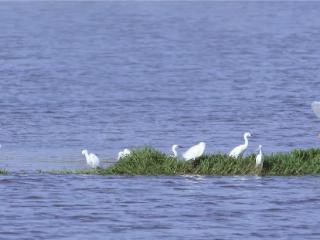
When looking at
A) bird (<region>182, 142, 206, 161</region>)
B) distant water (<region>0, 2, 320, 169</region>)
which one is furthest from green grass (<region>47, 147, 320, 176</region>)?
distant water (<region>0, 2, 320, 169</region>)

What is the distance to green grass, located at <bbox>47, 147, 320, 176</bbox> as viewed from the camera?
29.6 metres

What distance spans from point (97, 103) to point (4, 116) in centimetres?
609

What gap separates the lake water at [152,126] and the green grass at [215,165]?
223mm

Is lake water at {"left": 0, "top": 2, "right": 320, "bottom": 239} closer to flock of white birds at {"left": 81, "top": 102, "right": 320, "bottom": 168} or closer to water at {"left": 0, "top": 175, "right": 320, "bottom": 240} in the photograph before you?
water at {"left": 0, "top": 175, "right": 320, "bottom": 240}

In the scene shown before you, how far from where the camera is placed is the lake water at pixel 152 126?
27.1 meters

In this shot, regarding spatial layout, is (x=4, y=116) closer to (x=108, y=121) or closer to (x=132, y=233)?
(x=108, y=121)

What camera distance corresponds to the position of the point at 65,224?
26.7 metres

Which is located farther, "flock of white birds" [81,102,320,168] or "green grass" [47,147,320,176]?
"green grass" [47,147,320,176]

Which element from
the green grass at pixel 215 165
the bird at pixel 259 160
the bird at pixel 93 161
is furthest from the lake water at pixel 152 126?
the bird at pixel 93 161

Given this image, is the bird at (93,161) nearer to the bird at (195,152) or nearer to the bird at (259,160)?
the bird at (195,152)

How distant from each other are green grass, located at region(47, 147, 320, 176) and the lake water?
8.8 inches

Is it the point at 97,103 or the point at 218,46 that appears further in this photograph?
the point at 218,46

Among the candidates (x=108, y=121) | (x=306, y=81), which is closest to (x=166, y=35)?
(x=306, y=81)

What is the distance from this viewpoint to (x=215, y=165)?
96.9 ft
